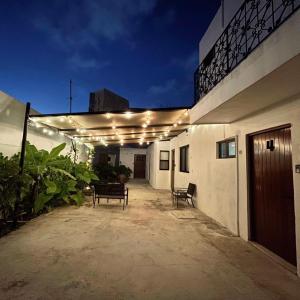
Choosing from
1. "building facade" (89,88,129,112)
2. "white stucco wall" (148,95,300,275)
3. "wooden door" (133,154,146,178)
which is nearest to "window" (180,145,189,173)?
"white stucco wall" (148,95,300,275)

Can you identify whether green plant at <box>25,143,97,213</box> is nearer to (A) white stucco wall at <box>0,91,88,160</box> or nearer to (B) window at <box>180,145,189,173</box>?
(A) white stucco wall at <box>0,91,88,160</box>

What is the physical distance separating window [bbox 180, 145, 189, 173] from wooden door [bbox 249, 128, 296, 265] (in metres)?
4.97

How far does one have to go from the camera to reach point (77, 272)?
2809 millimetres

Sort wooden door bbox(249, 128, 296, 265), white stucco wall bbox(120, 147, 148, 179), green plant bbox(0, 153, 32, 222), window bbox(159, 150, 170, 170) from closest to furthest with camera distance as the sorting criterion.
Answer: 1. wooden door bbox(249, 128, 296, 265)
2. green plant bbox(0, 153, 32, 222)
3. window bbox(159, 150, 170, 170)
4. white stucco wall bbox(120, 147, 148, 179)

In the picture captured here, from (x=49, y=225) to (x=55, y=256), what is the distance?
1.95 meters

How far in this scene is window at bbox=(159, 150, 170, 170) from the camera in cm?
1338

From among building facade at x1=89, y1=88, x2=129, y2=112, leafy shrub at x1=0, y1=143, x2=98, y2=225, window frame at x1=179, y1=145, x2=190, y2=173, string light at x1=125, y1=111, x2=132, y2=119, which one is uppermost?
building facade at x1=89, y1=88, x2=129, y2=112

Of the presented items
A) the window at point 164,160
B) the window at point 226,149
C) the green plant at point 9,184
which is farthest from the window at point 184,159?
the green plant at point 9,184

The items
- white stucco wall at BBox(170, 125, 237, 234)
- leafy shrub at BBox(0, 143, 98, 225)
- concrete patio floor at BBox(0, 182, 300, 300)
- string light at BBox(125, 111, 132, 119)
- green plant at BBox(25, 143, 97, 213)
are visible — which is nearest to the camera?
concrete patio floor at BBox(0, 182, 300, 300)

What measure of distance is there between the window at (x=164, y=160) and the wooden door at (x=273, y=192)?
9.07m

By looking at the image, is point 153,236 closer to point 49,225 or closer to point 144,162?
point 49,225

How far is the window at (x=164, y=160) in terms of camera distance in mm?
13383

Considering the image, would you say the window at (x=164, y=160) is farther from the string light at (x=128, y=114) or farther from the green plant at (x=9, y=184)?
the green plant at (x=9, y=184)

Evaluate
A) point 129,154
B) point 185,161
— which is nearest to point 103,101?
point 129,154
